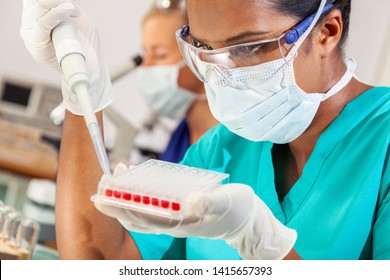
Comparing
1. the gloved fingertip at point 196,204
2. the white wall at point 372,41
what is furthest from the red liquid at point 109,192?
the white wall at point 372,41

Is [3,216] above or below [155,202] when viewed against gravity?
below

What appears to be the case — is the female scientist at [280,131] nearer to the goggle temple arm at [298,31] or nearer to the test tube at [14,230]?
the goggle temple arm at [298,31]

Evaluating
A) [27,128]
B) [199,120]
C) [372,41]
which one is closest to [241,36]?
[372,41]

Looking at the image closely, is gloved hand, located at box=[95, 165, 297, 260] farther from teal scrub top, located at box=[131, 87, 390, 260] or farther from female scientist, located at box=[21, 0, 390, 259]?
teal scrub top, located at box=[131, 87, 390, 260]

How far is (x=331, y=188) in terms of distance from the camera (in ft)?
3.92

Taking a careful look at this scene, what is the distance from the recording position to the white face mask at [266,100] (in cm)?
A: 118

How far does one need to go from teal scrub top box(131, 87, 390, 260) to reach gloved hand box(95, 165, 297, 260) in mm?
139

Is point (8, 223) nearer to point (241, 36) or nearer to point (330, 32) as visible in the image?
point (241, 36)

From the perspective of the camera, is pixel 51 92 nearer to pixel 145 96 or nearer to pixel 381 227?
pixel 145 96

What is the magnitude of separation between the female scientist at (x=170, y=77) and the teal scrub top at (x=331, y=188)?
1.01m

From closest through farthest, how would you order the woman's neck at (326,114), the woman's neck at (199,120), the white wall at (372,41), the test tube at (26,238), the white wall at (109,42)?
the woman's neck at (326,114)
the test tube at (26,238)
the white wall at (372,41)
the woman's neck at (199,120)
the white wall at (109,42)

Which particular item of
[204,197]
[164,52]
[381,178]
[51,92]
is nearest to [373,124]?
[381,178]

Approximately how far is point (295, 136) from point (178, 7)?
1.35m

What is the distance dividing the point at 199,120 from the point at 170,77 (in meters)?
0.24
